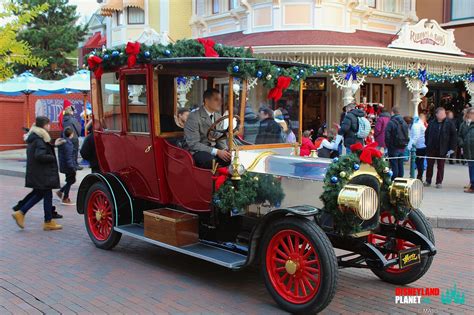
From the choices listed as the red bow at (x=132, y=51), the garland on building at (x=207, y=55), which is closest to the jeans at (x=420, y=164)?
the garland on building at (x=207, y=55)

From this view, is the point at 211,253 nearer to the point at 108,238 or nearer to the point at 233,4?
the point at 108,238

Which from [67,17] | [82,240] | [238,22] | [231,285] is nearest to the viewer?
[231,285]

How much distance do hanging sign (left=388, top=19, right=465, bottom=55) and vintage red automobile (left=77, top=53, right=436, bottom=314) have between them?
10.9 metres

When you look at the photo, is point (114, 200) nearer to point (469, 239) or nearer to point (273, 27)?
point (469, 239)

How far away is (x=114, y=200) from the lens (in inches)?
252

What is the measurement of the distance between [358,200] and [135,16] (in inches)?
765

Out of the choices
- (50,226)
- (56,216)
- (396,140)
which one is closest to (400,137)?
(396,140)

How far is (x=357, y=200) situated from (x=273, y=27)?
481 inches

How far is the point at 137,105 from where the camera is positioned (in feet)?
20.5

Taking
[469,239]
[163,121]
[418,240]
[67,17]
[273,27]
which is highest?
[67,17]

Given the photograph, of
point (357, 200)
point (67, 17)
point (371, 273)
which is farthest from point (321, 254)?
point (67, 17)

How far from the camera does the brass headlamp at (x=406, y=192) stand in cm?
465

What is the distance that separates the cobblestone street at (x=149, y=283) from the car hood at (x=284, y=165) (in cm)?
120

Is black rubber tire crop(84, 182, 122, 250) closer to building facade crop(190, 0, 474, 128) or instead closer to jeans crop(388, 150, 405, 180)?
jeans crop(388, 150, 405, 180)
